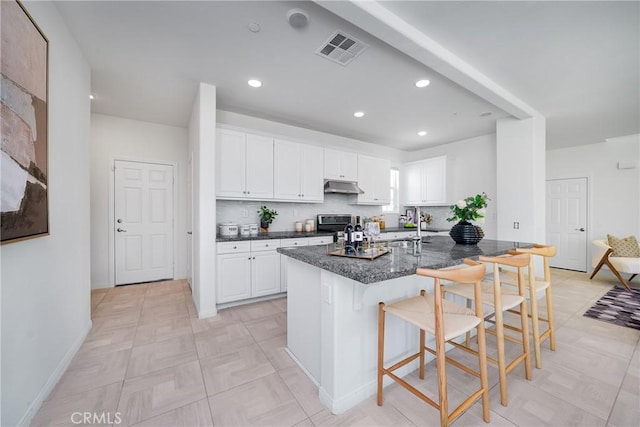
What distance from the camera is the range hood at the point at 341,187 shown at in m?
4.30

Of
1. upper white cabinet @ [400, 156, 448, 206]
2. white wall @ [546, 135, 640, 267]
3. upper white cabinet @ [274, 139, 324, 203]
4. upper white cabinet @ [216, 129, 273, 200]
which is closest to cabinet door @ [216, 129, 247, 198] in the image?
upper white cabinet @ [216, 129, 273, 200]

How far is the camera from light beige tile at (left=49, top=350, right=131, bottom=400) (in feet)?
5.60

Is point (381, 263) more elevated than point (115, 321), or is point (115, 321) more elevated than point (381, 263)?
point (381, 263)

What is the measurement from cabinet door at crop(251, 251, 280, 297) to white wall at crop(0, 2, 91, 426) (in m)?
1.65

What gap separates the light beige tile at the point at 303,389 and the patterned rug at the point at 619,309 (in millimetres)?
3409

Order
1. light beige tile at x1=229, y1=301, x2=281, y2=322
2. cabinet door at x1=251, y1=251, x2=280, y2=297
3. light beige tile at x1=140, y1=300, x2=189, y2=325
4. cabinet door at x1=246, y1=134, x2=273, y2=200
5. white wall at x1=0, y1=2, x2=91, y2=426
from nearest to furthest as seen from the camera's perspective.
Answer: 1. white wall at x1=0, y1=2, x2=91, y2=426
2. light beige tile at x1=140, y1=300, x2=189, y2=325
3. light beige tile at x1=229, y1=301, x2=281, y2=322
4. cabinet door at x1=251, y1=251, x2=280, y2=297
5. cabinet door at x1=246, y1=134, x2=273, y2=200

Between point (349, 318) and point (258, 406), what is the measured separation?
0.79m

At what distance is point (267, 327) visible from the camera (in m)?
2.65

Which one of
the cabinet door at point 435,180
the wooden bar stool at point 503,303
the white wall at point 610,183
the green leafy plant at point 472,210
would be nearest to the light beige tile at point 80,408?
the wooden bar stool at point 503,303

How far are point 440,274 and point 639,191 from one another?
20.3ft

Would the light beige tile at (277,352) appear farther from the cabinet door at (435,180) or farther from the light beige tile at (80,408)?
the cabinet door at (435,180)

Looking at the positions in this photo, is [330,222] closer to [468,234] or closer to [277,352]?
[468,234]

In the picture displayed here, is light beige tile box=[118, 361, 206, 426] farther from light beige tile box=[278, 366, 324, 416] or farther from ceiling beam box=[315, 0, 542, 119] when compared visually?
ceiling beam box=[315, 0, 542, 119]

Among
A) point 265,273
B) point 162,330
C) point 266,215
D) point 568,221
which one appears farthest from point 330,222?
point 568,221
